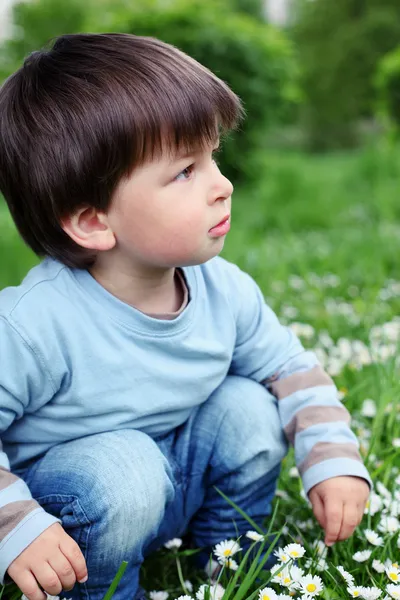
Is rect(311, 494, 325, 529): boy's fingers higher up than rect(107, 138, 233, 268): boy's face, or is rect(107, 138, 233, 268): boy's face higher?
rect(107, 138, 233, 268): boy's face

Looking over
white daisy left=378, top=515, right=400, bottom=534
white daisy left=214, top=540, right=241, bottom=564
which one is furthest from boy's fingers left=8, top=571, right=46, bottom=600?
white daisy left=378, top=515, right=400, bottom=534

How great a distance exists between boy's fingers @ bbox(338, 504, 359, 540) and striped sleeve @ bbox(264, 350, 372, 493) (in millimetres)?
67

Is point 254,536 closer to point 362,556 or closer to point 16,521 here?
point 362,556

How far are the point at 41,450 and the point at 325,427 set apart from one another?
543 millimetres

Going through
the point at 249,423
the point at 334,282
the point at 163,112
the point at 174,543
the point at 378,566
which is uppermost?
the point at 163,112

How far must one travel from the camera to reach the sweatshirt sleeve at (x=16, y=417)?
3.99 ft

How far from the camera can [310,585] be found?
1.26 m

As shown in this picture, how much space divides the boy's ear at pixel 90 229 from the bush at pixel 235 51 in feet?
16.8

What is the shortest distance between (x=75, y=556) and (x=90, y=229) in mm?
579

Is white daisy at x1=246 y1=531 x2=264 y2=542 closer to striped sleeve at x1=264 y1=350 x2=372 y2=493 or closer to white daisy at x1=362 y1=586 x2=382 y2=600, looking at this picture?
striped sleeve at x1=264 y1=350 x2=372 y2=493

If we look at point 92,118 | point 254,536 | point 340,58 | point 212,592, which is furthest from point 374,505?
point 340,58

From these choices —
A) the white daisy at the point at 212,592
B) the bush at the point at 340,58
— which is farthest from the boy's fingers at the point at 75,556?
the bush at the point at 340,58

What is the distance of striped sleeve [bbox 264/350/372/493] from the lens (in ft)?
4.73

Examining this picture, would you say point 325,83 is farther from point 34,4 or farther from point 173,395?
point 173,395
